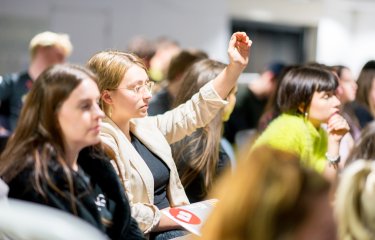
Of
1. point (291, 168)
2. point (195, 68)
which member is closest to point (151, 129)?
point (195, 68)

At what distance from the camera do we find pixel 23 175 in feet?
5.49

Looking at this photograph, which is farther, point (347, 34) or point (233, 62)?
point (347, 34)

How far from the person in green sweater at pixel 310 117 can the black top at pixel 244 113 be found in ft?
4.56

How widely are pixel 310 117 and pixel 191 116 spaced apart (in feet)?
2.37

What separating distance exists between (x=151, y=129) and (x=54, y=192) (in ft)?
2.59

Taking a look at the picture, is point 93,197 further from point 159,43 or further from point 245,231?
point 159,43

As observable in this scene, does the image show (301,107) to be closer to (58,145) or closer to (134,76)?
(134,76)

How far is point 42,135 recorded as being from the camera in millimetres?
1705

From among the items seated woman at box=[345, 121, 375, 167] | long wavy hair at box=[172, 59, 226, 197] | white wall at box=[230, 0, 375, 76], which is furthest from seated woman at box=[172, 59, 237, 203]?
white wall at box=[230, 0, 375, 76]

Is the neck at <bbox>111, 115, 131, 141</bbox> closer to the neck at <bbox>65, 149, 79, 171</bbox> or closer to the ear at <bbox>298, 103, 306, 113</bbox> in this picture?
the neck at <bbox>65, 149, 79, 171</bbox>

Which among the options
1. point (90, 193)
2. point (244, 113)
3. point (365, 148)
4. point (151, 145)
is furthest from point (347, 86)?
point (90, 193)

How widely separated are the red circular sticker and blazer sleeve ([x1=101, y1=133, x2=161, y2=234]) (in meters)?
0.07

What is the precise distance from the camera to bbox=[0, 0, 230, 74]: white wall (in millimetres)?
6305

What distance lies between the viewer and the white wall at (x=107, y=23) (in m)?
6.30
